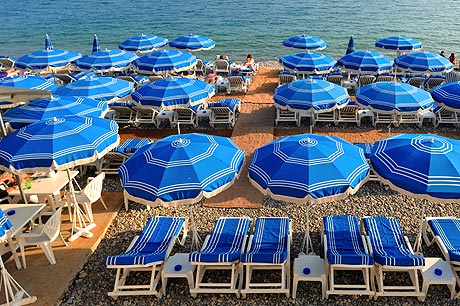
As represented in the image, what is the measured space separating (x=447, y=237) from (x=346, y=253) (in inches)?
69.9

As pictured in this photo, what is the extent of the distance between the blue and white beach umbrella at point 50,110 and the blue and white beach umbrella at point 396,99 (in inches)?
248

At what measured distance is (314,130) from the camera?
11.7 metres

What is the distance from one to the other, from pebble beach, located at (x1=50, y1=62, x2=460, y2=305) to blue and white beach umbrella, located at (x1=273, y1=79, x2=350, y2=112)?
232 cm

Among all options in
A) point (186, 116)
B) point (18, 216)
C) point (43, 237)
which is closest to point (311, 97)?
point (186, 116)

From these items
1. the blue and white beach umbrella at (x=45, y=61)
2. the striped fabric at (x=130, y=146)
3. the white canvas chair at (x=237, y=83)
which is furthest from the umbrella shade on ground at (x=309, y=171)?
the blue and white beach umbrella at (x=45, y=61)

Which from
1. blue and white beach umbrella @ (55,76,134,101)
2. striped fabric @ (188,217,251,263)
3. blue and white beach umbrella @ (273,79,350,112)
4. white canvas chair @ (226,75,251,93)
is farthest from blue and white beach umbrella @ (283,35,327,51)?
striped fabric @ (188,217,251,263)

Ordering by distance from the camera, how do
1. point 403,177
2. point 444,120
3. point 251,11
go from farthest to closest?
point 251,11 < point 444,120 < point 403,177

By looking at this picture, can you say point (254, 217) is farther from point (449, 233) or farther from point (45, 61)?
point (45, 61)

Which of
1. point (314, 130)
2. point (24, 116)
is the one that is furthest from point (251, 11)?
point (24, 116)

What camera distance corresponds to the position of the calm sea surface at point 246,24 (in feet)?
110

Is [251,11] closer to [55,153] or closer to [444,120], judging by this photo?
[444,120]

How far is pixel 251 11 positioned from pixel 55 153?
53529 mm

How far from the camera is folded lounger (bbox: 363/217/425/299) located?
523cm

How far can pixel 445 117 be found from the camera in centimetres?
1178
